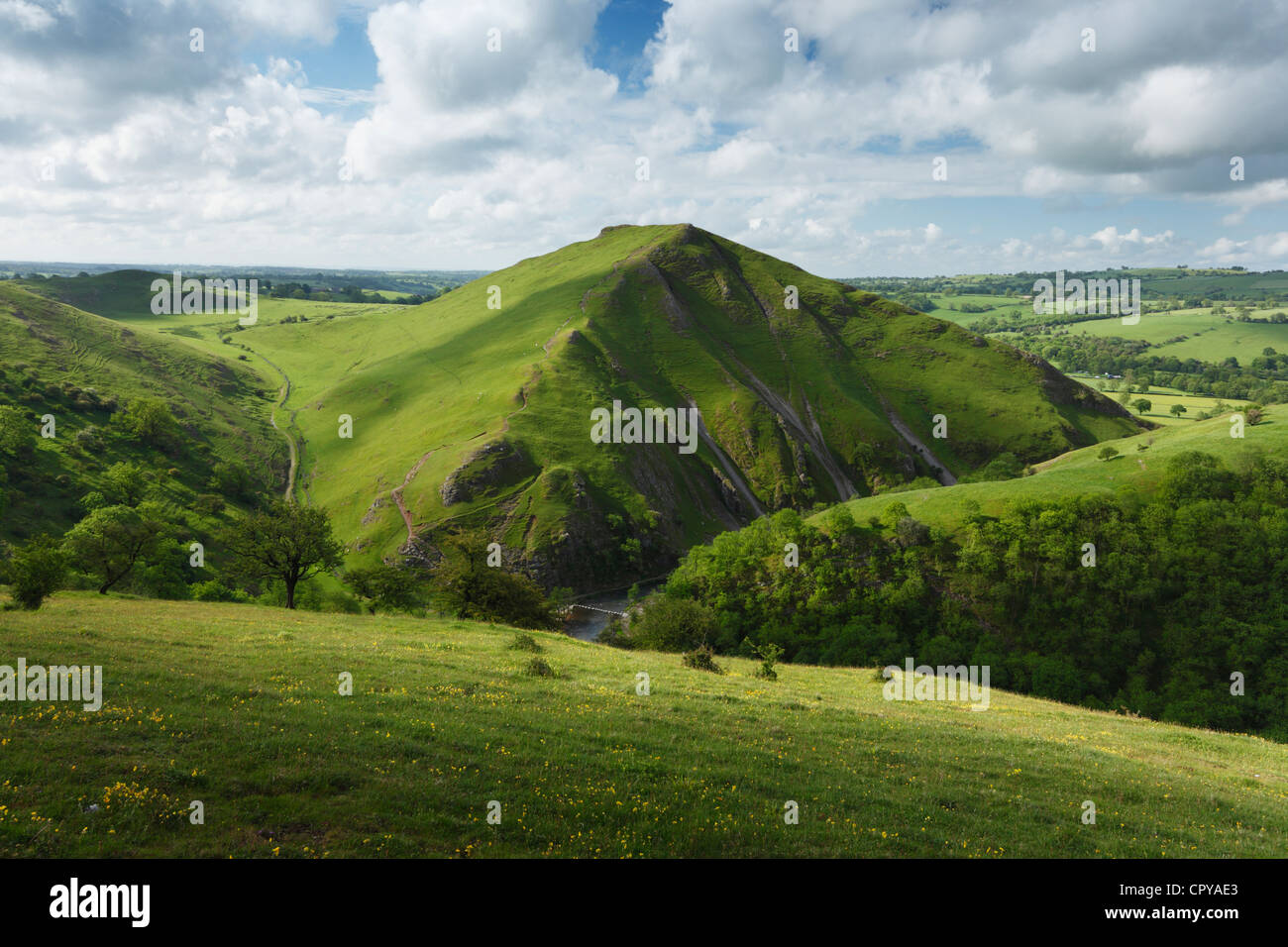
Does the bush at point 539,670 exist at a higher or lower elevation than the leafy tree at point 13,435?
lower

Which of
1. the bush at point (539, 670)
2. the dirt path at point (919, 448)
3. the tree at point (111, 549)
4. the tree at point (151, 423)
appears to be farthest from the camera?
the dirt path at point (919, 448)

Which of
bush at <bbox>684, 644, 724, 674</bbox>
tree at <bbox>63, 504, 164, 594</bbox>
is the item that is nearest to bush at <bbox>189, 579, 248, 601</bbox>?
tree at <bbox>63, 504, 164, 594</bbox>

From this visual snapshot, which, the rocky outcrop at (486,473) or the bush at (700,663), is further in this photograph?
the rocky outcrop at (486,473)

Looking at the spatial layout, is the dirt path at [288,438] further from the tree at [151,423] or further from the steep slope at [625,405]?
the tree at [151,423]

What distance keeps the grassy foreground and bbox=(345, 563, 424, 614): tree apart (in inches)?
1181

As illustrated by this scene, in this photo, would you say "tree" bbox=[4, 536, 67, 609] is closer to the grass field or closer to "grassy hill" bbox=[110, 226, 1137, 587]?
"grassy hill" bbox=[110, 226, 1137, 587]

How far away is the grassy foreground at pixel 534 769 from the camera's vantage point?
1265cm

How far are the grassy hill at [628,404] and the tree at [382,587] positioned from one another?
38.2 meters

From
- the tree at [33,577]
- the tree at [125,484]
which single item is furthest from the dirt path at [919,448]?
the tree at [125,484]

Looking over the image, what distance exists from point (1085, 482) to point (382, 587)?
86.9 metres

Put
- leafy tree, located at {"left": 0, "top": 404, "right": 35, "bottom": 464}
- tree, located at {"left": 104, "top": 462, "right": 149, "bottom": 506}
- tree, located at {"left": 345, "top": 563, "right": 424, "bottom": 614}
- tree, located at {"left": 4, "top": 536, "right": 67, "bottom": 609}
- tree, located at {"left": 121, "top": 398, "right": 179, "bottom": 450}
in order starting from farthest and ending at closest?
tree, located at {"left": 121, "top": 398, "right": 179, "bottom": 450}
tree, located at {"left": 104, "top": 462, "right": 149, "bottom": 506}
leafy tree, located at {"left": 0, "top": 404, "right": 35, "bottom": 464}
tree, located at {"left": 345, "top": 563, "right": 424, "bottom": 614}
tree, located at {"left": 4, "top": 536, "right": 67, "bottom": 609}

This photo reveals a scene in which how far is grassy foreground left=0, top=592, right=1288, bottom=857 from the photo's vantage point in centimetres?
1265
